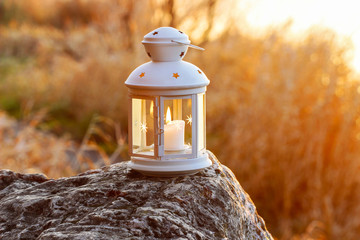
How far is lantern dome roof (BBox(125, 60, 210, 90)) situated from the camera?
1570mm

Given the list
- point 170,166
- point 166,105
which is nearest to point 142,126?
point 166,105

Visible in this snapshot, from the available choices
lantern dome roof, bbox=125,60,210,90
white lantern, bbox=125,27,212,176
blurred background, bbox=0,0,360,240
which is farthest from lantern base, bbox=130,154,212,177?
blurred background, bbox=0,0,360,240

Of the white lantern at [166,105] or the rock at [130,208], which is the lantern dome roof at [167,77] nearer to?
the white lantern at [166,105]

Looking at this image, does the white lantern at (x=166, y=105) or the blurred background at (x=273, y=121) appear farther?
the blurred background at (x=273, y=121)

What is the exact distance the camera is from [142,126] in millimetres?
1748

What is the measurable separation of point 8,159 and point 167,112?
285 cm

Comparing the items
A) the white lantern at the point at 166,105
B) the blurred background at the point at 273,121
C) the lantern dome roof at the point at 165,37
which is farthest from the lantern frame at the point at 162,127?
the blurred background at the point at 273,121

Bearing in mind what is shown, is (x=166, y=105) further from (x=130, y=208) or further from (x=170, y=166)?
(x=130, y=208)

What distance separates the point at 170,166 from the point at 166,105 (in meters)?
0.23

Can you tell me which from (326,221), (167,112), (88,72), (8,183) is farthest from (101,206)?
(88,72)

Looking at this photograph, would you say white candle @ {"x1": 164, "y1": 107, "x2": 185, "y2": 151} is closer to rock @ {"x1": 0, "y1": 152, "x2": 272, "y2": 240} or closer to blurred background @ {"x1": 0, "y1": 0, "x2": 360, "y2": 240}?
rock @ {"x1": 0, "y1": 152, "x2": 272, "y2": 240}

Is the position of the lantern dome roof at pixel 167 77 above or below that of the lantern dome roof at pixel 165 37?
below

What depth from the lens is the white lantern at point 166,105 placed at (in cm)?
159

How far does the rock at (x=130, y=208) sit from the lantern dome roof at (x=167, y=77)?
0.99 feet
